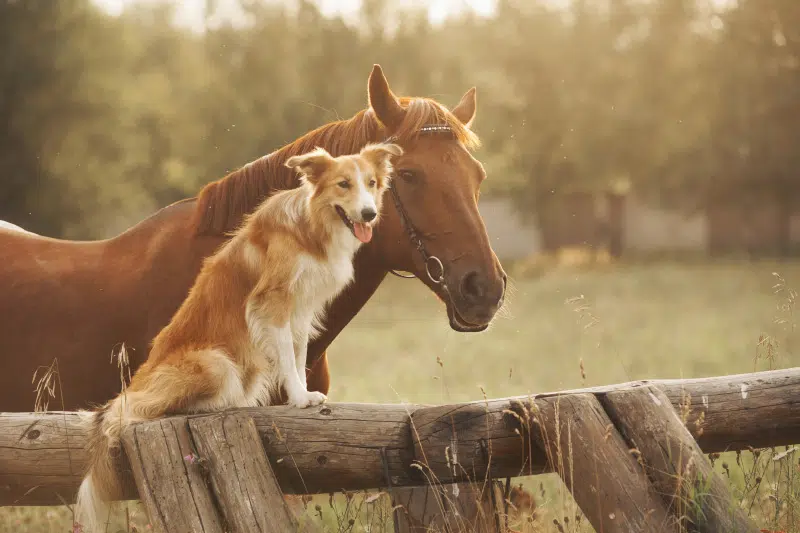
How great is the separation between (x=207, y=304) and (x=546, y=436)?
5.35ft

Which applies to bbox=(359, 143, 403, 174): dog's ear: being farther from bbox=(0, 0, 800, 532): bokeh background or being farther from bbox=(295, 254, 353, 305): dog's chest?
bbox=(0, 0, 800, 532): bokeh background

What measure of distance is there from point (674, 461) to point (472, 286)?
1.33 metres

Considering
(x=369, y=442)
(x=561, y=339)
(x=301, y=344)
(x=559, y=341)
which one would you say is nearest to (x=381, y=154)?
(x=301, y=344)

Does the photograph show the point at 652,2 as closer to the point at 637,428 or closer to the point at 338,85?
the point at 338,85

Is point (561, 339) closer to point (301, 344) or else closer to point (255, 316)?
point (301, 344)

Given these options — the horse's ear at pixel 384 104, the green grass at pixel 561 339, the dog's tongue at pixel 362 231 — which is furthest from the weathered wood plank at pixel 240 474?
the green grass at pixel 561 339

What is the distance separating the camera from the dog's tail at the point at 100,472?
409cm

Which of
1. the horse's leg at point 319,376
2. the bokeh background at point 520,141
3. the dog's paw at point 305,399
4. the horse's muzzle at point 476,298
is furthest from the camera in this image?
the bokeh background at point 520,141

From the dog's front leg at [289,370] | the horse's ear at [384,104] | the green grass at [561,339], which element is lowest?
the green grass at [561,339]

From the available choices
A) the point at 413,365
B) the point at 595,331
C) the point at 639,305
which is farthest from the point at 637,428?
the point at 639,305

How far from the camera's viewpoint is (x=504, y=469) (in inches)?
171

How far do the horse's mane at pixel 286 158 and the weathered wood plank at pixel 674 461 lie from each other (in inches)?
69.1

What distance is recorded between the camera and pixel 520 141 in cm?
3756

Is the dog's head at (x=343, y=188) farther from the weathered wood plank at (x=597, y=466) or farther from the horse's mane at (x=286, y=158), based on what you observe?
the weathered wood plank at (x=597, y=466)
